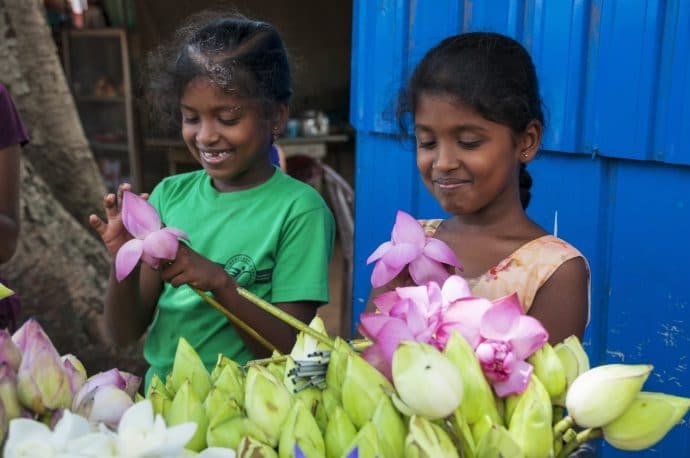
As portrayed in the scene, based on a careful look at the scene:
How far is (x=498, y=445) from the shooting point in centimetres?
89

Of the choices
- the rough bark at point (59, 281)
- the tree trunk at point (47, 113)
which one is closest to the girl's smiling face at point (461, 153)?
the rough bark at point (59, 281)

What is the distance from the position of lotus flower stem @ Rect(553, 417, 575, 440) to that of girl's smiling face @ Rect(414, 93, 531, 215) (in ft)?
2.11

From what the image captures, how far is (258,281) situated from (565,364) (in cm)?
90

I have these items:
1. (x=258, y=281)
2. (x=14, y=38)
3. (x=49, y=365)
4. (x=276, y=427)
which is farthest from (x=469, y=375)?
(x=14, y=38)

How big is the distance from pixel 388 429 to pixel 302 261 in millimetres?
870

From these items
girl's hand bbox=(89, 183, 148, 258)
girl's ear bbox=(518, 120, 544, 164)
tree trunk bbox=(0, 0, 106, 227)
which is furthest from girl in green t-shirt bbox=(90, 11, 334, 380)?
tree trunk bbox=(0, 0, 106, 227)

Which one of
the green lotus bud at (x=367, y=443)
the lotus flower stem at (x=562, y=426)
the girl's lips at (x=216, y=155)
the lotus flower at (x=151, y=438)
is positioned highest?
the girl's lips at (x=216, y=155)

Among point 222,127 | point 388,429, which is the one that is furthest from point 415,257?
point 222,127

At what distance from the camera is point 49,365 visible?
3.14 ft

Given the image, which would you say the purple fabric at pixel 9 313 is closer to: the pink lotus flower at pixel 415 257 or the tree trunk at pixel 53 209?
the pink lotus flower at pixel 415 257

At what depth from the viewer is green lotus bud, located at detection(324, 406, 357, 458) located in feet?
3.13

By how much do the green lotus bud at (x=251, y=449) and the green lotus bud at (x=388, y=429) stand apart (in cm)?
13

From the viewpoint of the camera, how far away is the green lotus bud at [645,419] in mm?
945

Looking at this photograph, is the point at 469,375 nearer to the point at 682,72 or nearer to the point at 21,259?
the point at 682,72
